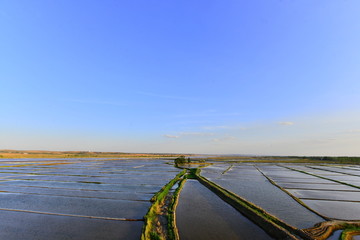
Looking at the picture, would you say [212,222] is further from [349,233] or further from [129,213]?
[349,233]

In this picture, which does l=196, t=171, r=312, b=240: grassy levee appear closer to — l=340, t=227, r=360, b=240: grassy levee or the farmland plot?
l=340, t=227, r=360, b=240: grassy levee

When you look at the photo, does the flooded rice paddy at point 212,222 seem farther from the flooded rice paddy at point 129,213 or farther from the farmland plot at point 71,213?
the farmland plot at point 71,213

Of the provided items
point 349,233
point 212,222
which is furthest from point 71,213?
point 349,233

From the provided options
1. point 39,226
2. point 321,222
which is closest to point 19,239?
point 39,226

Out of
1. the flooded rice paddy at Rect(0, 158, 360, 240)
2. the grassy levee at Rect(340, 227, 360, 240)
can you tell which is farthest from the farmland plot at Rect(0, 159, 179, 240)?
the grassy levee at Rect(340, 227, 360, 240)

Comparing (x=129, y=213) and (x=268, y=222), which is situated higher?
(x=268, y=222)

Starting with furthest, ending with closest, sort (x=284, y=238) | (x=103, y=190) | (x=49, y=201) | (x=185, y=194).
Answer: (x=103, y=190), (x=185, y=194), (x=49, y=201), (x=284, y=238)

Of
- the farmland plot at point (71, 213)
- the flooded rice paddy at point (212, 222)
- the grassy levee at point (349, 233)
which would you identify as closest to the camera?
the grassy levee at point (349, 233)

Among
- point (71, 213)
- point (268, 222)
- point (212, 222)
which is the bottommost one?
point (71, 213)

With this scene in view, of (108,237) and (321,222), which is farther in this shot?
(321,222)

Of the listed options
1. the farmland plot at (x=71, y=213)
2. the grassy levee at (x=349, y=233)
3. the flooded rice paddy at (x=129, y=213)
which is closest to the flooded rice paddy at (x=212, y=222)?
the flooded rice paddy at (x=129, y=213)

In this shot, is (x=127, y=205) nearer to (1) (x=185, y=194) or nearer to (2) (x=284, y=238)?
(1) (x=185, y=194)
